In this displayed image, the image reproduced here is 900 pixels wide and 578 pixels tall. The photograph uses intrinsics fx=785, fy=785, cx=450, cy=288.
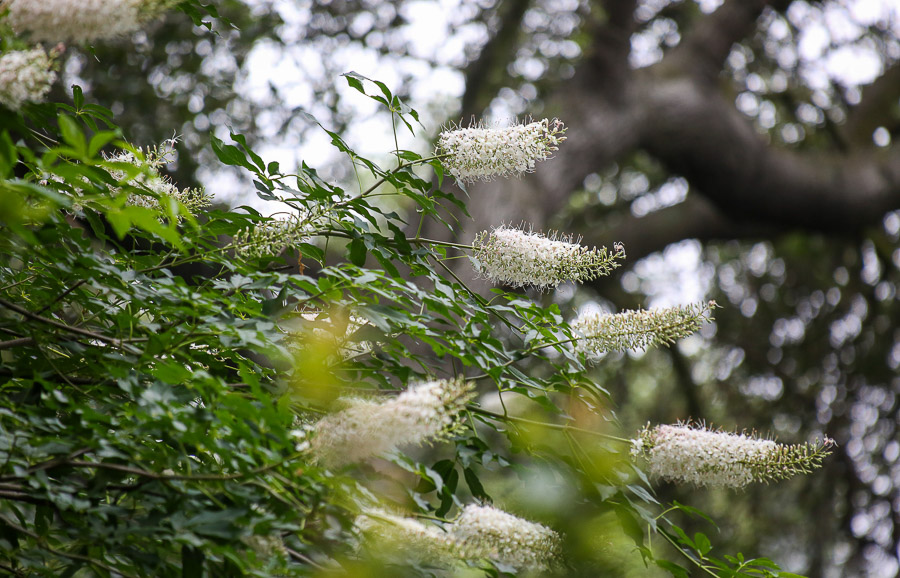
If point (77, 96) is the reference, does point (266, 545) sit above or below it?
below

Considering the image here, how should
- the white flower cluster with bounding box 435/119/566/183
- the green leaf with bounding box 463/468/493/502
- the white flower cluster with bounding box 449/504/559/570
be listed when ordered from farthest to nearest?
the white flower cluster with bounding box 435/119/566/183 < the green leaf with bounding box 463/468/493/502 < the white flower cluster with bounding box 449/504/559/570

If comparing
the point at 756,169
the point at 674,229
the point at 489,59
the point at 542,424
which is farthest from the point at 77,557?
the point at 756,169

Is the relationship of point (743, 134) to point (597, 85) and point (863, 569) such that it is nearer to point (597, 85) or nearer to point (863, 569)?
point (597, 85)

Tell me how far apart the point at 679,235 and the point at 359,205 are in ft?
12.3

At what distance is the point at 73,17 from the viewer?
1.06 meters

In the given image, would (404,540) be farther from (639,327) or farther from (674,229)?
(674,229)

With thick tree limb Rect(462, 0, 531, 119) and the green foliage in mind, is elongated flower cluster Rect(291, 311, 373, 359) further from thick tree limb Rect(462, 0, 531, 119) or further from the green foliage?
thick tree limb Rect(462, 0, 531, 119)

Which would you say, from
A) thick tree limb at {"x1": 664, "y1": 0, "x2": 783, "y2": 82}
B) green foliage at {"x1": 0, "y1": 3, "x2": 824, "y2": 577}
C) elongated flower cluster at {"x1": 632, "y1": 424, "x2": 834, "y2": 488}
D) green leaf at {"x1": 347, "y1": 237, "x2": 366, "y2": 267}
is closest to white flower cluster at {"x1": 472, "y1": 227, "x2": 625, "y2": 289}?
green foliage at {"x1": 0, "y1": 3, "x2": 824, "y2": 577}

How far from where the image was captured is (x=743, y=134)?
190 inches

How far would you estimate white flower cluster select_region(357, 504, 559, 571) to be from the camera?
1.17 metres

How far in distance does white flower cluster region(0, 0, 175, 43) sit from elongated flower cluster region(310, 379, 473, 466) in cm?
63

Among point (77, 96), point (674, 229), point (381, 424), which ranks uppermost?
point (77, 96)

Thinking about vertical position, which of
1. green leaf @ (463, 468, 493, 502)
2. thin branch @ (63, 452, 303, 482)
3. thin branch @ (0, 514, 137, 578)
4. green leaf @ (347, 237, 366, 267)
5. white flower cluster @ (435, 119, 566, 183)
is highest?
white flower cluster @ (435, 119, 566, 183)

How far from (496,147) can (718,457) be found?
0.76m
